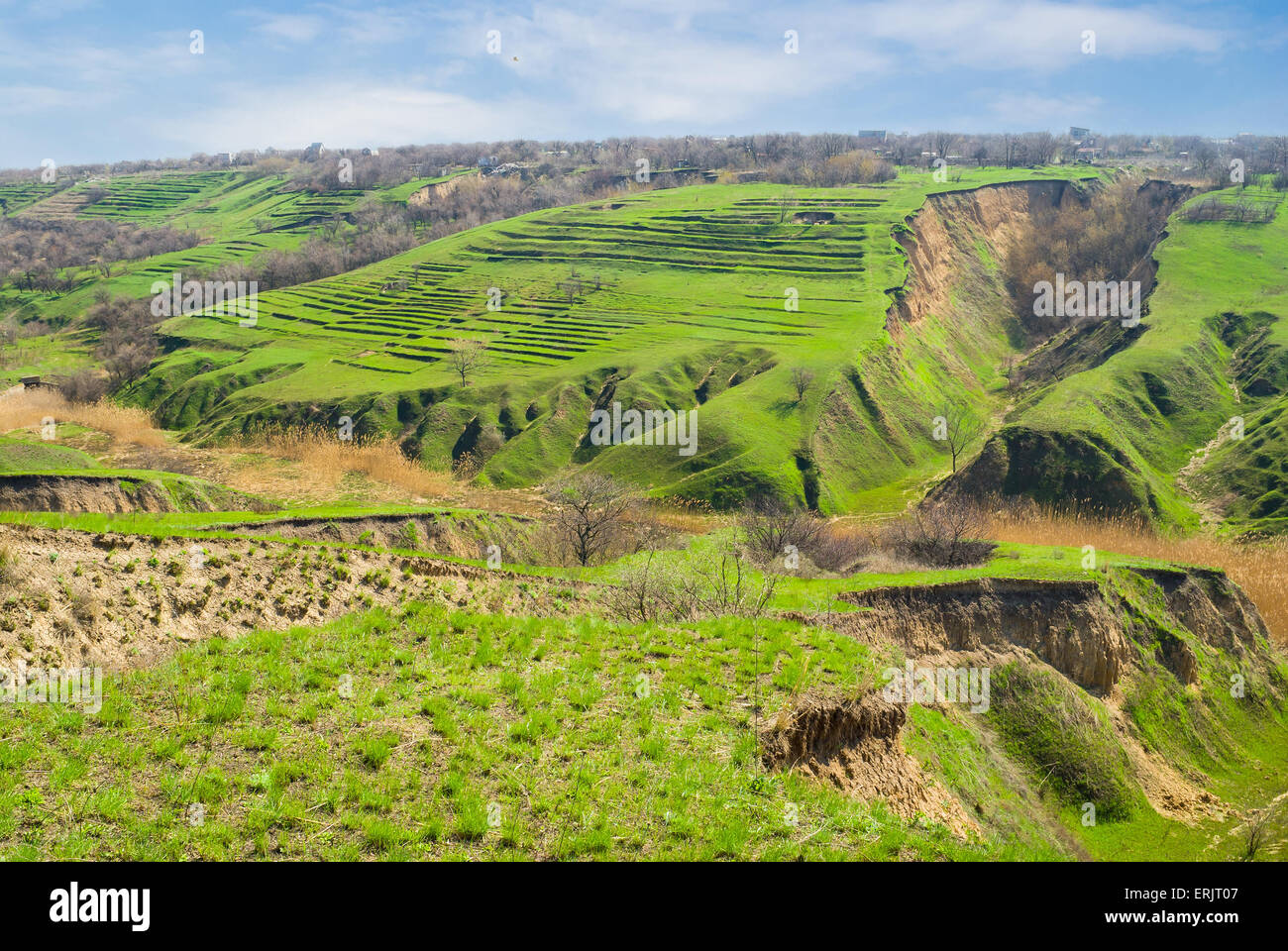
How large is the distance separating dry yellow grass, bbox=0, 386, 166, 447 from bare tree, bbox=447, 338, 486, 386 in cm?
2861

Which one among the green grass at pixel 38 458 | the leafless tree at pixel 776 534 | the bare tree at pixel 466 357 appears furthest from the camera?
the bare tree at pixel 466 357

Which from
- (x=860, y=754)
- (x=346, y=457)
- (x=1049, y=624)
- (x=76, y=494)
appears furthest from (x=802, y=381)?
(x=860, y=754)

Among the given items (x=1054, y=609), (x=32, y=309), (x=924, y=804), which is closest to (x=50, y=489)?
(x=924, y=804)

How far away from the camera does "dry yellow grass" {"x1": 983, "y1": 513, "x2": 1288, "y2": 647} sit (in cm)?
4666

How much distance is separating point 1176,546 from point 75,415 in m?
95.0

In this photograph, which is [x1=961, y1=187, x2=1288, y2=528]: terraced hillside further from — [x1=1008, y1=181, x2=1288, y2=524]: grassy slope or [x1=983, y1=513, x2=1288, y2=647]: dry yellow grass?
[x1=983, y1=513, x2=1288, y2=647]: dry yellow grass

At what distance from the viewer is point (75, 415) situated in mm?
77125
